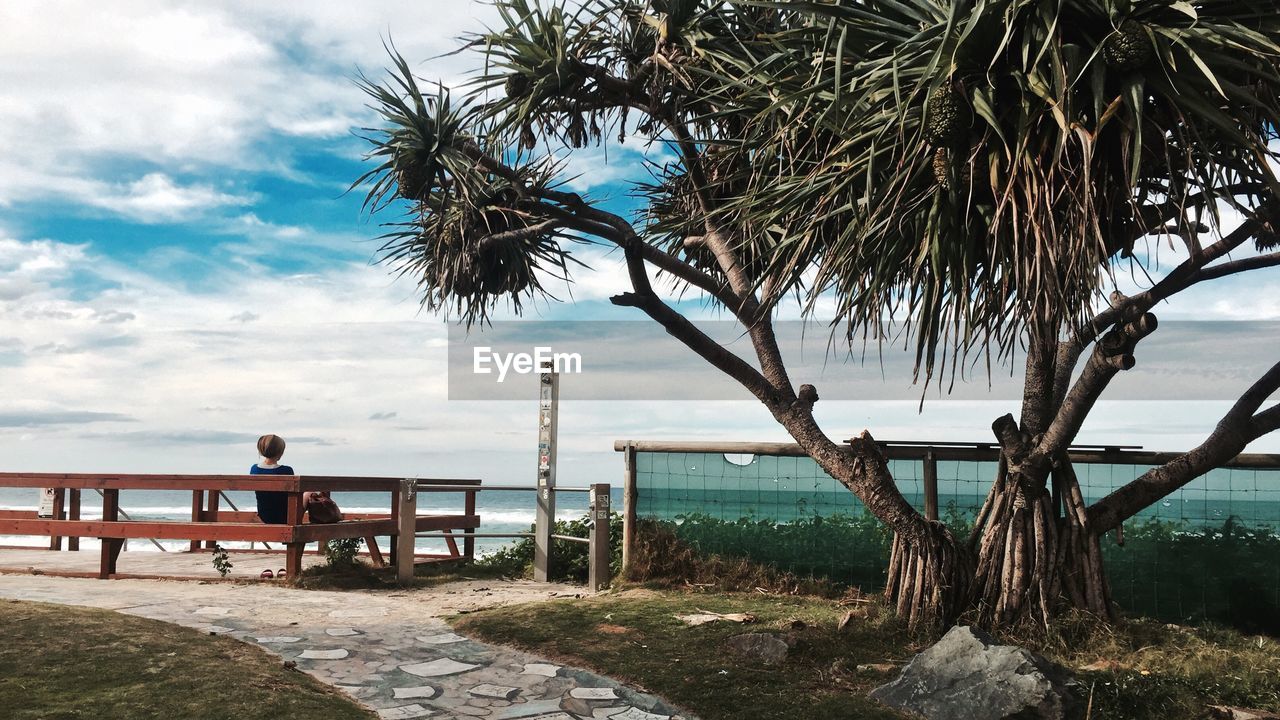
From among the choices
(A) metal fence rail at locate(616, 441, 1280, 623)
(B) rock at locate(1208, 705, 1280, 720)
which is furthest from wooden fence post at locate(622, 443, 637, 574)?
(B) rock at locate(1208, 705, 1280, 720)

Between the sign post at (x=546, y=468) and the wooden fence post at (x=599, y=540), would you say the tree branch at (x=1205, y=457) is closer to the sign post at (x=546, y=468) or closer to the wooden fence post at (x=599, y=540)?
the wooden fence post at (x=599, y=540)

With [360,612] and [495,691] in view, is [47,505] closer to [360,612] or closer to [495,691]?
[360,612]

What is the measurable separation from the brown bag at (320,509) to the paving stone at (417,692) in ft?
14.7

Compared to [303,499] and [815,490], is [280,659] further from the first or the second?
[815,490]

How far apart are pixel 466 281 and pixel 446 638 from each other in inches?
165

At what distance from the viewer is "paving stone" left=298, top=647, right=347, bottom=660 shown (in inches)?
237

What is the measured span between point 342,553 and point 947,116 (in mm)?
7286

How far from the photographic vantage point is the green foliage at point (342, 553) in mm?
9539

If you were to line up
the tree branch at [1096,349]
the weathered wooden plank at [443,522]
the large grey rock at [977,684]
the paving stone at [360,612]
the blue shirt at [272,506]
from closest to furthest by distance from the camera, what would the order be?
the large grey rock at [977,684]
the tree branch at [1096,349]
the paving stone at [360,612]
the blue shirt at [272,506]
the weathered wooden plank at [443,522]

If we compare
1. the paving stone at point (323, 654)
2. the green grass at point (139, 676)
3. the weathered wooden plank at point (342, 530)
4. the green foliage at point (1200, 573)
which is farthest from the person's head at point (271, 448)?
→ the green foliage at point (1200, 573)

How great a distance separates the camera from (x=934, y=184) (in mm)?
5672

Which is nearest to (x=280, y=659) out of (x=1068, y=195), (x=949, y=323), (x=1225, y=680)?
(x=949, y=323)

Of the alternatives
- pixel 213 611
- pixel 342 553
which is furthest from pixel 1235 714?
pixel 342 553

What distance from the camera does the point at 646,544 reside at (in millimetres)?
9180
